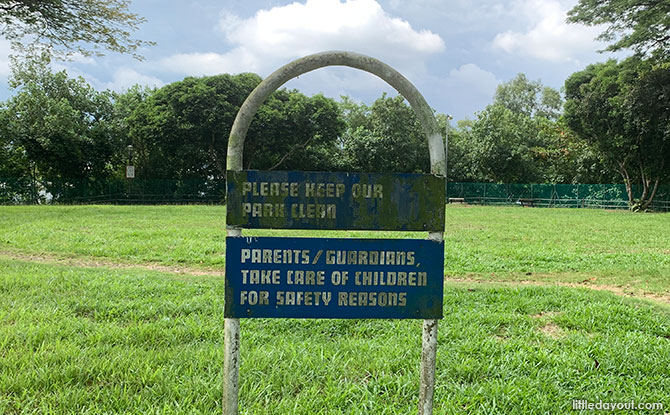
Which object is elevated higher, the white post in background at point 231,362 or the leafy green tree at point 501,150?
the leafy green tree at point 501,150

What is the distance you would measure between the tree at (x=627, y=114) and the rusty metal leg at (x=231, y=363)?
88.4 feet

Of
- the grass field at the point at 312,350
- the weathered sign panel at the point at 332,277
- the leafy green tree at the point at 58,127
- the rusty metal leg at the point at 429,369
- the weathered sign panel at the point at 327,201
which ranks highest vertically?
the leafy green tree at the point at 58,127

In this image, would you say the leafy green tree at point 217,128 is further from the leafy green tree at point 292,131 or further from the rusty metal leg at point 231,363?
the rusty metal leg at point 231,363

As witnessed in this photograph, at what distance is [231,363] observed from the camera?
228cm

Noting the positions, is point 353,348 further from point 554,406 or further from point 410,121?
point 410,121

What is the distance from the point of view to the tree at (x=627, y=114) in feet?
78.7

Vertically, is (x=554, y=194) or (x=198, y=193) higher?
(x=554, y=194)

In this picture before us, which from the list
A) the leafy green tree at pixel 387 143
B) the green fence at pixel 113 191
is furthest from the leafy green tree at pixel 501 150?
the green fence at pixel 113 191

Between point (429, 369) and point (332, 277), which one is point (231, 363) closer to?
point (332, 277)

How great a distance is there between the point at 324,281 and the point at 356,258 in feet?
0.61

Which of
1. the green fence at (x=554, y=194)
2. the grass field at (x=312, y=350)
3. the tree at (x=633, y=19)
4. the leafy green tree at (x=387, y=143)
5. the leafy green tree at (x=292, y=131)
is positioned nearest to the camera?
the grass field at (x=312, y=350)

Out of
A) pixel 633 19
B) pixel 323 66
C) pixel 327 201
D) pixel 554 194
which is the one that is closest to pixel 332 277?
pixel 327 201

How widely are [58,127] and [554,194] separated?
112 feet

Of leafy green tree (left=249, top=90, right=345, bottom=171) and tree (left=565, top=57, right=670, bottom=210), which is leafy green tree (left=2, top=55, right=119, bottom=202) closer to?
leafy green tree (left=249, top=90, right=345, bottom=171)
